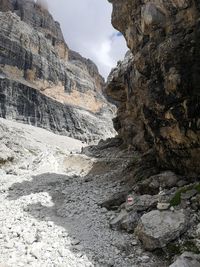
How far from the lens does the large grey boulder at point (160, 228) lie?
1892 cm

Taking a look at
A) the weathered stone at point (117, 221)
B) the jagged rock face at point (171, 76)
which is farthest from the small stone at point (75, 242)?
the jagged rock face at point (171, 76)

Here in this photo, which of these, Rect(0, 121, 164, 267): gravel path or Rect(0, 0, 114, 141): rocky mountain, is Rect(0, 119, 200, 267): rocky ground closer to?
Rect(0, 121, 164, 267): gravel path

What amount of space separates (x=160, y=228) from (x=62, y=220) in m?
7.69

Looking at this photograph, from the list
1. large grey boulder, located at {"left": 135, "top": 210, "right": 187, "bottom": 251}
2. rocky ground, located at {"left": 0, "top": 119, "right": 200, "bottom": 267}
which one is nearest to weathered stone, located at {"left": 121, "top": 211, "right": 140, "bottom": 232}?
rocky ground, located at {"left": 0, "top": 119, "right": 200, "bottom": 267}

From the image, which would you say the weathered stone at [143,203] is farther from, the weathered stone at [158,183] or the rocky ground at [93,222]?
the weathered stone at [158,183]

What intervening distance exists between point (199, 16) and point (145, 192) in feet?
40.8

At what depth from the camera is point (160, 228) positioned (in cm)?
1947

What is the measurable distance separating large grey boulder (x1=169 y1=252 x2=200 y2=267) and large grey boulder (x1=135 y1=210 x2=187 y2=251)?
77.7 inches

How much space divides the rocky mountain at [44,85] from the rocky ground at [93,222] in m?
61.7

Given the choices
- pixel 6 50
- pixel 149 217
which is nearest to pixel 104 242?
pixel 149 217

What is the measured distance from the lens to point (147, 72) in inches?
1131

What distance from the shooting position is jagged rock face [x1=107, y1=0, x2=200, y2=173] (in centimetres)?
2447

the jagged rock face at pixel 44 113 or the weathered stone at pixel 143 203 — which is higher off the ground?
the jagged rock face at pixel 44 113

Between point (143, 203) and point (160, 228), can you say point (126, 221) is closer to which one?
point (143, 203)
